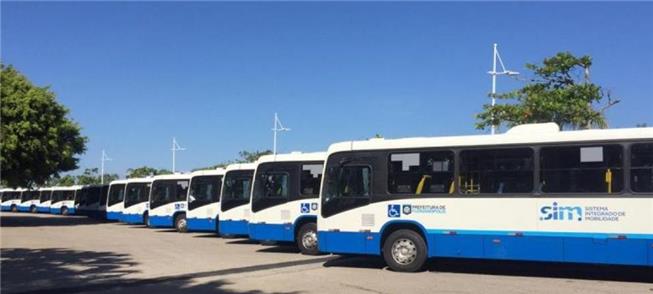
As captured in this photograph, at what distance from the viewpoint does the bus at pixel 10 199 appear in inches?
2397

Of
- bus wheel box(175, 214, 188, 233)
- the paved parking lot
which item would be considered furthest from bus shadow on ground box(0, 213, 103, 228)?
the paved parking lot

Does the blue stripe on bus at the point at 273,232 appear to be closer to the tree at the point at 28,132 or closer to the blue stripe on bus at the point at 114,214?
the tree at the point at 28,132

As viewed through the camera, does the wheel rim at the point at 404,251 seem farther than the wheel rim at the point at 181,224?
No

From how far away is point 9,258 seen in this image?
1608 centimetres

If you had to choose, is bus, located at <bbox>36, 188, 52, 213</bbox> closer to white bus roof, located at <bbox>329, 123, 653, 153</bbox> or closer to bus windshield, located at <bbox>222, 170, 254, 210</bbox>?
bus windshield, located at <bbox>222, 170, 254, 210</bbox>

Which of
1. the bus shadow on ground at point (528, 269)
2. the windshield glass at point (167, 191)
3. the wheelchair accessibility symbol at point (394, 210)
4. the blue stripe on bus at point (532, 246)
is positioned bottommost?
the bus shadow on ground at point (528, 269)

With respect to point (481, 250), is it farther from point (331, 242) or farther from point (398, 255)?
point (331, 242)

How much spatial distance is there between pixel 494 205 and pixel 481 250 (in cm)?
87

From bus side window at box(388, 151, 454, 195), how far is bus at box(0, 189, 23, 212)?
5505cm

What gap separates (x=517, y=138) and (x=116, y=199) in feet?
94.1

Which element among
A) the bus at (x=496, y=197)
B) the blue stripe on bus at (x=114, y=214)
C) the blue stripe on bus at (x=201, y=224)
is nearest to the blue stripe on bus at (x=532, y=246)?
the bus at (x=496, y=197)

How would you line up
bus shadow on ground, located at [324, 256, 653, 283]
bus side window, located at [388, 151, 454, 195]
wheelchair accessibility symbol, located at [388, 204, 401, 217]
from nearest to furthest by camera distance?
bus shadow on ground, located at [324, 256, 653, 283] < bus side window, located at [388, 151, 454, 195] < wheelchair accessibility symbol, located at [388, 204, 401, 217]

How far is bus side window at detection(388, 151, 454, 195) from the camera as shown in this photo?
1283 cm

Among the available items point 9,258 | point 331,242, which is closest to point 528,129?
point 331,242
